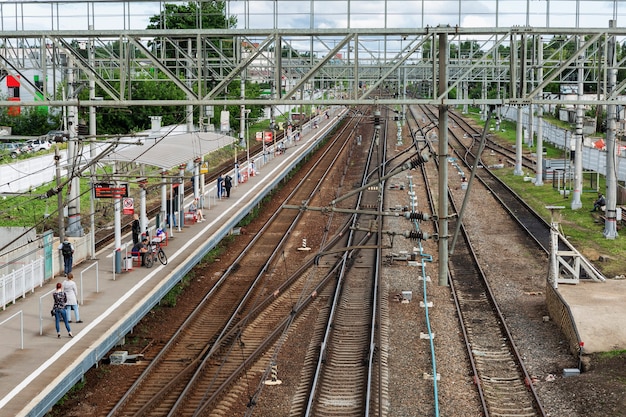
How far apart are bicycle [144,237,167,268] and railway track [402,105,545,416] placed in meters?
7.50

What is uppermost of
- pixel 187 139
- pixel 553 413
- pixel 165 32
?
pixel 165 32

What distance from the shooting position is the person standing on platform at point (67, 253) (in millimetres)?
21281

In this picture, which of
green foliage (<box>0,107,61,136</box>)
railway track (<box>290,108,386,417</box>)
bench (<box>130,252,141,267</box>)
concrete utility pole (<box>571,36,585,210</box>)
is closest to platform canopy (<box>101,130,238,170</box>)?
bench (<box>130,252,141,267</box>)

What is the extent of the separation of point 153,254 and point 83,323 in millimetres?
5851

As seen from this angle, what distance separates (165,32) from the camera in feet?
47.4

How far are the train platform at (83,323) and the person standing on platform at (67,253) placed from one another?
1.21ft

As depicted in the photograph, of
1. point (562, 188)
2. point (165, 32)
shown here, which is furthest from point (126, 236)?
point (562, 188)

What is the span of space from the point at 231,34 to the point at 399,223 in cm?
1937

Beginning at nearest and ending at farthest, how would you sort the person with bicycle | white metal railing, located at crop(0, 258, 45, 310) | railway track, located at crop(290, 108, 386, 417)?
railway track, located at crop(290, 108, 386, 417)
white metal railing, located at crop(0, 258, 45, 310)
the person with bicycle

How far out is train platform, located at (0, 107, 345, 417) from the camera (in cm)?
1347

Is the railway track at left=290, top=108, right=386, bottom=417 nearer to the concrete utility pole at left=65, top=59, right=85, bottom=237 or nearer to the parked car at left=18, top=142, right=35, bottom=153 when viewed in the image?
the concrete utility pole at left=65, top=59, right=85, bottom=237

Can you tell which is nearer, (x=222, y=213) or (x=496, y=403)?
(x=496, y=403)

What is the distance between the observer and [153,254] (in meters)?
22.9

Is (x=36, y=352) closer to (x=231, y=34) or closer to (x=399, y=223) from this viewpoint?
(x=231, y=34)
